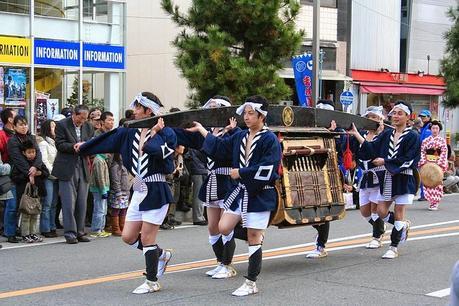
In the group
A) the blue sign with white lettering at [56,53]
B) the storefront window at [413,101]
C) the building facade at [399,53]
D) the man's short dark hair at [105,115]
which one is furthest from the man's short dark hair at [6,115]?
the storefront window at [413,101]

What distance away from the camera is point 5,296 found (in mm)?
7020

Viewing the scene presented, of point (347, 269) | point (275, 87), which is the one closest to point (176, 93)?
point (275, 87)

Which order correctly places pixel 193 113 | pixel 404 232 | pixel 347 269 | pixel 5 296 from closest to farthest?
1. pixel 5 296
2. pixel 193 113
3. pixel 347 269
4. pixel 404 232

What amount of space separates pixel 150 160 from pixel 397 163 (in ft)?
11.8

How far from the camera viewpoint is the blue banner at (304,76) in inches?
757

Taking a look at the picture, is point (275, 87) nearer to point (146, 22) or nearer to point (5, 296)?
point (5, 296)

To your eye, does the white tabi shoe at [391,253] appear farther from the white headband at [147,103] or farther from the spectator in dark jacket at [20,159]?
the spectator in dark jacket at [20,159]

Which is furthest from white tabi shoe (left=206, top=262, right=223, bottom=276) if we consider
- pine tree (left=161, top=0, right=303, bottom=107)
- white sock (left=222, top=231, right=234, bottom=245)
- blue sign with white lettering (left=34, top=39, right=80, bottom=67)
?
blue sign with white lettering (left=34, top=39, right=80, bottom=67)

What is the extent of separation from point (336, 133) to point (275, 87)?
6379 mm

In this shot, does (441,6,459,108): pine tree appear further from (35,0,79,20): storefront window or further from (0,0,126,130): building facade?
(35,0,79,20): storefront window

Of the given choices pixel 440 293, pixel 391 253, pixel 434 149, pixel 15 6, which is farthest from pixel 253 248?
pixel 15 6

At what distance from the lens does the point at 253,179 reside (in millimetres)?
7168

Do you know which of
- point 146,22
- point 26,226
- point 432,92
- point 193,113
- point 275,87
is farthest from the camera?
point 432,92

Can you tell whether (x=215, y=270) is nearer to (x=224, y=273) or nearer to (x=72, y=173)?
(x=224, y=273)
